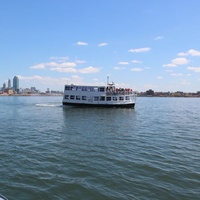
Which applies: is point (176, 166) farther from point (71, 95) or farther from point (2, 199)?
point (71, 95)

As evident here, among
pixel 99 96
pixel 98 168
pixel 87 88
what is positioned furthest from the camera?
pixel 87 88

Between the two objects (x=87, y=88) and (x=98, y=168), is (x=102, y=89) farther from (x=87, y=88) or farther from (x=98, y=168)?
(x=98, y=168)

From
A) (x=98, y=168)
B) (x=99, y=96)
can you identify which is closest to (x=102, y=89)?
(x=99, y=96)

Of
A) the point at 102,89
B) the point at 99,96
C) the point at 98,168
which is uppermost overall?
the point at 102,89

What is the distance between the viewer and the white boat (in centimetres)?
7175

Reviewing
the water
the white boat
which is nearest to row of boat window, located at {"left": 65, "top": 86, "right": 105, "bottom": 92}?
the white boat

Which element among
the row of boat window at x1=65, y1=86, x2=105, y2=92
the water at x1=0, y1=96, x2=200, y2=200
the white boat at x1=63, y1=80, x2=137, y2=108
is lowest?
the water at x1=0, y1=96, x2=200, y2=200

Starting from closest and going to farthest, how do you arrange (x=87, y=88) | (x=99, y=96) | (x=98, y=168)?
(x=98, y=168) < (x=99, y=96) < (x=87, y=88)

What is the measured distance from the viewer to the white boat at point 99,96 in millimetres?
71750

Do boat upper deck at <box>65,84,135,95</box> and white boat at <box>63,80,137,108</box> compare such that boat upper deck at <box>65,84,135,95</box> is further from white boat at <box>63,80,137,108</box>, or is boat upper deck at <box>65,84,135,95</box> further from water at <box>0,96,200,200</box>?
water at <box>0,96,200,200</box>

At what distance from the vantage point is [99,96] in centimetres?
7219

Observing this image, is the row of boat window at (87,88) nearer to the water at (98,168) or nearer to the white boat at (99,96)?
the white boat at (99,96)

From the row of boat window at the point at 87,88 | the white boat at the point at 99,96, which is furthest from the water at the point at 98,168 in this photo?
the row of boat window at the point at 87,88

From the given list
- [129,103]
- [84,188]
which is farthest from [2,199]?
[129,103]
